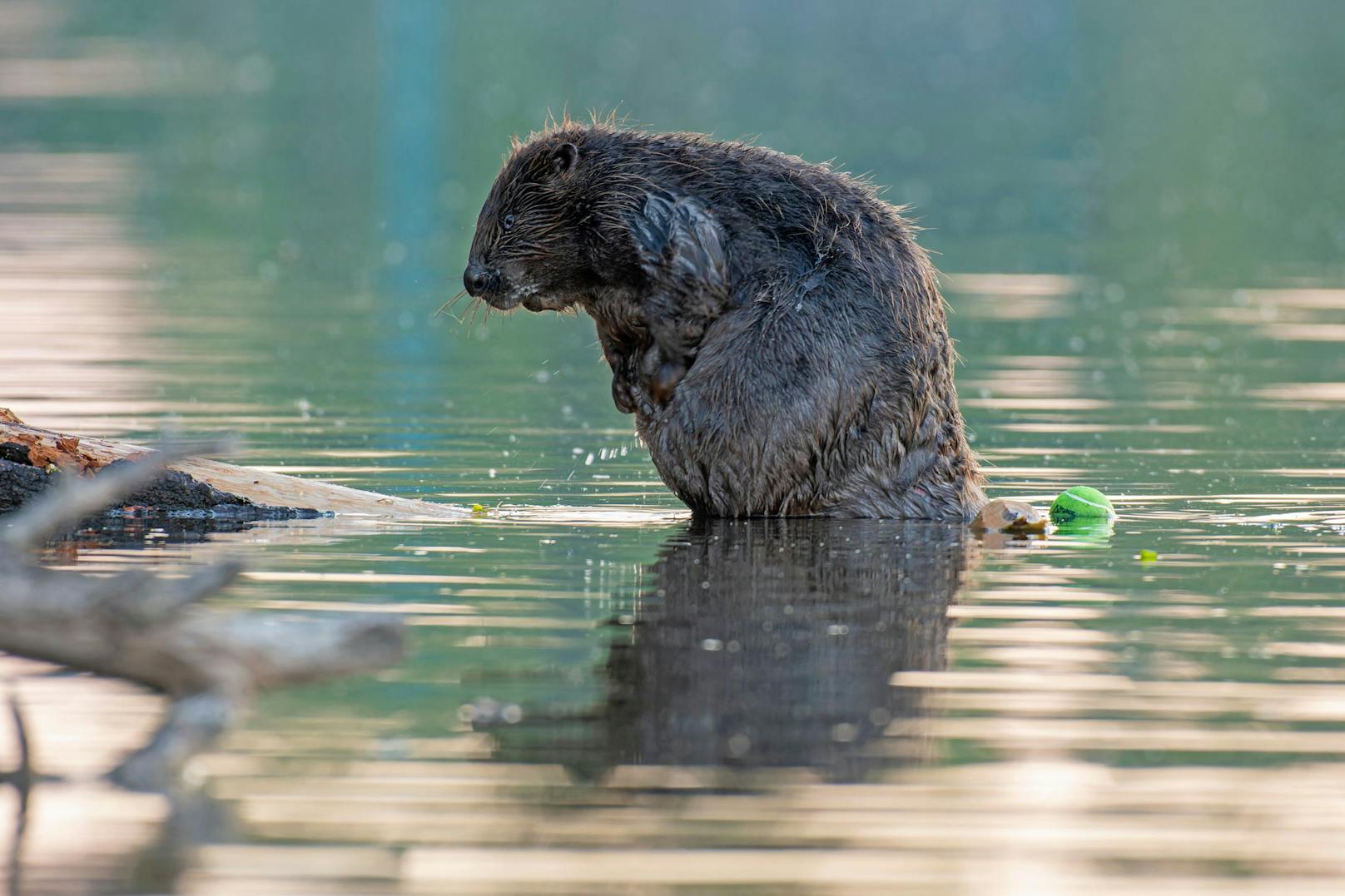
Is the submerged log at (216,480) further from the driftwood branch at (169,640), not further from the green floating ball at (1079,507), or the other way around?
the driftwood branch at (169,640)

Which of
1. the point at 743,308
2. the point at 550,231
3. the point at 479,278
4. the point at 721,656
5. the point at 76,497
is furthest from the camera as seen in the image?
the point at 479,278

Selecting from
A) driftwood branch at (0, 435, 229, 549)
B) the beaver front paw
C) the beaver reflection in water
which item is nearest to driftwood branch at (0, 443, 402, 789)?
driftwood branch at (0, 435, 229, 549)

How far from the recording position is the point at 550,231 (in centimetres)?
1135

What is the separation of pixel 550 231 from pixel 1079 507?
270 centimetres

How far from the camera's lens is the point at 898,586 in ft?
31.8

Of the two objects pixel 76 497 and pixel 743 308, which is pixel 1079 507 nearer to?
pixel 743 308

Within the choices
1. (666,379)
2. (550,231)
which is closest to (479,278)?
(550,231)

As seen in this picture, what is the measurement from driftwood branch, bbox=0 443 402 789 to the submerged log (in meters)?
4.29

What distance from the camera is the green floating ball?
1141 cm

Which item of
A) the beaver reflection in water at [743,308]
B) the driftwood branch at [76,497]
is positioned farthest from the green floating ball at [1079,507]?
the driftwood branch at [76,497]

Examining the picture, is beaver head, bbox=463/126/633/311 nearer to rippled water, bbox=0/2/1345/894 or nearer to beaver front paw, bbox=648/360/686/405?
beaver front paw, bbox=648/360/686/405

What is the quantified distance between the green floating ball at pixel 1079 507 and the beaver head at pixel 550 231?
2258 mm

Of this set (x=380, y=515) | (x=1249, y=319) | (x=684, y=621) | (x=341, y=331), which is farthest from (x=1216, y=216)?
(x=684, y=621)

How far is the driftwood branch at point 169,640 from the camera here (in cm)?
636
